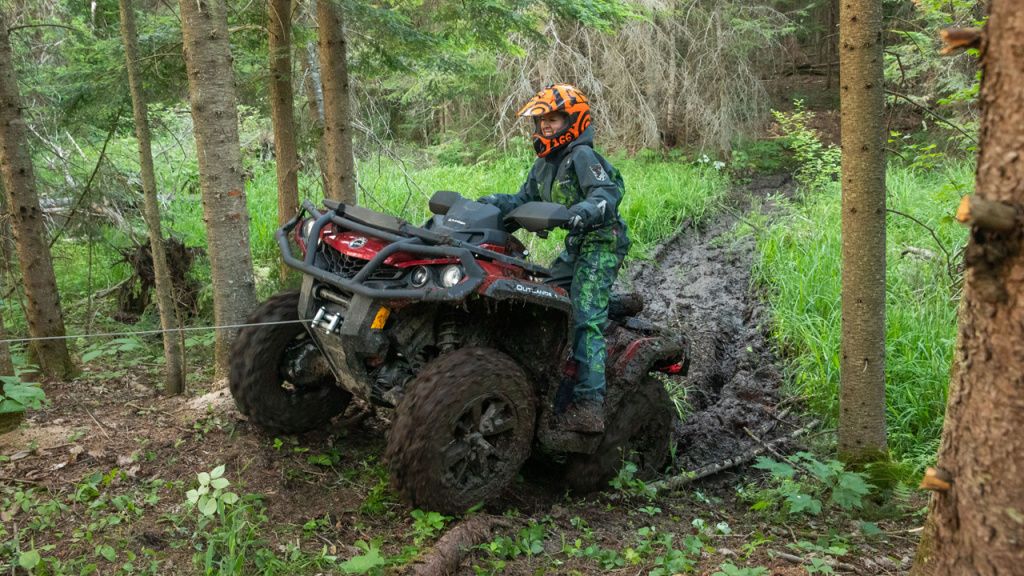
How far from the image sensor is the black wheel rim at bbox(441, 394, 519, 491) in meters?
3.90

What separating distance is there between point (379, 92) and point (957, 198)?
10240 millimetres

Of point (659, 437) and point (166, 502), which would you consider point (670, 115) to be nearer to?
point (659, 437)

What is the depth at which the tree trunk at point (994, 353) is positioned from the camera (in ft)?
6.81

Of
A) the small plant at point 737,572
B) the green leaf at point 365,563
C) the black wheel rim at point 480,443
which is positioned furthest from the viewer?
the black wheel rim at point 480,443

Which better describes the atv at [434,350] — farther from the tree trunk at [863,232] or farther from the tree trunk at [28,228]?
the tree trunk at [28,228]

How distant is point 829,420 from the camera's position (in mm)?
6199

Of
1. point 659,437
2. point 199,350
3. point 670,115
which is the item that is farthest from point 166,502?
point 670,115

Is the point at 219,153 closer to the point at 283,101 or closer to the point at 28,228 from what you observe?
the point at 28,228

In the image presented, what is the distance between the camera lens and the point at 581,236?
471 cm

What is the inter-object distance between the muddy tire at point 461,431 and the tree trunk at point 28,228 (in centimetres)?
406

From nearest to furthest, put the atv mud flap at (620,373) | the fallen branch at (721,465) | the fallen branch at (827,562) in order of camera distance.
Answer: the fallen branch at (827,562)
the atv mud flap at (620,373)
the fallen branch at (721,465)

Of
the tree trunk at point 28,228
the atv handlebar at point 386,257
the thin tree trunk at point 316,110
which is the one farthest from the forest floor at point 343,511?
the thin tree trunk at point 316,110

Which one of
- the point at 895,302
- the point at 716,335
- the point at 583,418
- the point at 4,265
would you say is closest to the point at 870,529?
the point at 583,418

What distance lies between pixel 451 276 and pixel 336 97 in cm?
367
